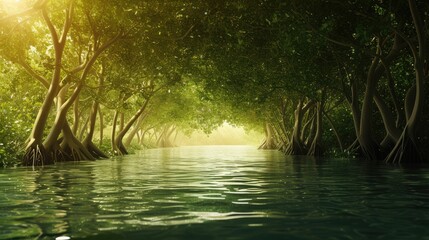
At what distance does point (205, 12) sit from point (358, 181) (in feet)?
50.7

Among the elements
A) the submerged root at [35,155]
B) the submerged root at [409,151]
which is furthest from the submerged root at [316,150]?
the submerged root at [35,155]

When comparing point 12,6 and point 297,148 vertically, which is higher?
point 12,6

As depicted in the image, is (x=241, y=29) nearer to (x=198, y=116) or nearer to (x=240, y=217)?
(x=240, y=217)

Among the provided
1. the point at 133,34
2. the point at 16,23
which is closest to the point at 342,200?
the point at 133,34

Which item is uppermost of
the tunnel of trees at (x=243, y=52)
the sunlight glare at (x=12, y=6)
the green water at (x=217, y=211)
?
the sunlight glare at (x=12, y=6)

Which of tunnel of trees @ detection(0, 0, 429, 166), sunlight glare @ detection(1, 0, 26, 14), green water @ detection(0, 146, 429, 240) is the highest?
sunlight glare @ detection(1, 0, 26, 14)

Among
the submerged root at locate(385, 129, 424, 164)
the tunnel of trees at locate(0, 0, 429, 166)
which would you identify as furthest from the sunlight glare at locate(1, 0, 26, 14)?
the submerged root at locate(385, 129, 424, 164)

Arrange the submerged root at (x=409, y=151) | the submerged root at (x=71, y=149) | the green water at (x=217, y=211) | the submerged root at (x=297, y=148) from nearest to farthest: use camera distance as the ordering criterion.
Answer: the green water at (x=217, y=211) < the submerged root at (x=409, y=151) < the submerged root at (x=71, y=149) < the submerged root at (x=297, y=148)

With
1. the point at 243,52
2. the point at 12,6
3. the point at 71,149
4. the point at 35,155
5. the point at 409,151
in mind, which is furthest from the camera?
the point at 243,52

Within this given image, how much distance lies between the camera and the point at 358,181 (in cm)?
1406

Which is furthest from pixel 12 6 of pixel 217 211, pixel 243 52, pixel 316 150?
pixel 316 150

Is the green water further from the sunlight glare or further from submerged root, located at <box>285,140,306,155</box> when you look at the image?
submerged root, located at <box>285,140,306,155</box>

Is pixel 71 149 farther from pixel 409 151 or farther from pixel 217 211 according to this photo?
pixel 217 211

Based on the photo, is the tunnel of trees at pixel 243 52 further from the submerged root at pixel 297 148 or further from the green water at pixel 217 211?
the green water at pixel 217 211
